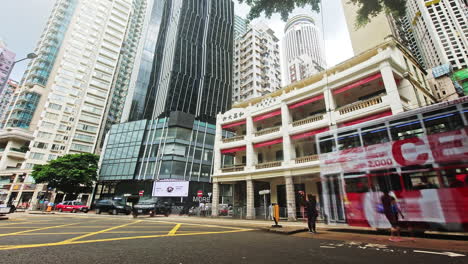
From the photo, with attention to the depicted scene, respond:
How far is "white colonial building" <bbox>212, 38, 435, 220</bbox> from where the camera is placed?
1507 centimetres

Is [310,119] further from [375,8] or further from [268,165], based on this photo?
[375,8]

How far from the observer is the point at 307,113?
20.8 m

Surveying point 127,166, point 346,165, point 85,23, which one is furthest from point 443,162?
point 85,23

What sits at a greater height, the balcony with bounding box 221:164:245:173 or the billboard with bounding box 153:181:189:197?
the balcony with bounding box 221:164:245:173

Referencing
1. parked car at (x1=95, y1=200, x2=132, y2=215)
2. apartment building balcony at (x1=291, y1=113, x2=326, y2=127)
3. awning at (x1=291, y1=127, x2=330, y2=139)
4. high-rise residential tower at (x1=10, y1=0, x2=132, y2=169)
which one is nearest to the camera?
awning at (x1=291, y1=127, x2=330, y2=139)

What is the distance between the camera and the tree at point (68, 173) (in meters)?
Answer: 34.3

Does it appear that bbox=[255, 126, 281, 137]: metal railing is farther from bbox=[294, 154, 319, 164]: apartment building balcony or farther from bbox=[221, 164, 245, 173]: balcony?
bbox=[221, 164, 245, 173]: balcony

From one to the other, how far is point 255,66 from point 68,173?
1953 inches

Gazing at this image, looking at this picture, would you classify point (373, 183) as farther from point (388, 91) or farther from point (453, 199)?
point (388, 91)

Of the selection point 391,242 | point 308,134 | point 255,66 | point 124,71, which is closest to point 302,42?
point 255,66

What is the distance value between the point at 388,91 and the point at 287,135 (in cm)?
796

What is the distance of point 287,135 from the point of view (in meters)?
18.6

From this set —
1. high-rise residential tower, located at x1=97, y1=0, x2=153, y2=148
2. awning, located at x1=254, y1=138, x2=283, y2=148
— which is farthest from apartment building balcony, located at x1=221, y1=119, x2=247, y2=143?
high-rise residential tower, located at x1=97, y1=0, x2=153, y2=148

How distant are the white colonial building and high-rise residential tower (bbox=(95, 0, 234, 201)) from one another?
14.4 meters
